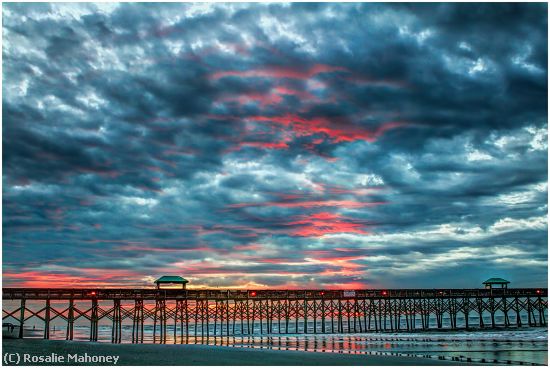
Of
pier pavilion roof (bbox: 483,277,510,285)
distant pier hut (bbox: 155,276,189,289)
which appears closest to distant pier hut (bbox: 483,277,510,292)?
pier pavilion roof (bbox: 483,277,510,285)

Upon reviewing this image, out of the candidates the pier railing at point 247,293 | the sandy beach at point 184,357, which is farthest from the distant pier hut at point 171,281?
the sandy beach at point 184,357

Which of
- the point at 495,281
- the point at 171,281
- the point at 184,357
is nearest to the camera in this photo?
the point at 184,357

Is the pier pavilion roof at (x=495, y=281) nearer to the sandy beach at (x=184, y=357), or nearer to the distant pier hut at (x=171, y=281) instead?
the distant pier hut at (x=171, y=281)

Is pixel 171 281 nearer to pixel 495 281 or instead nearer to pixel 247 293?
pixel 247 293

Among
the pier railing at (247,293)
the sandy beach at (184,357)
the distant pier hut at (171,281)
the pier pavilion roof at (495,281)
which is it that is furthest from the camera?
the pier pavilion roof at (495,281)

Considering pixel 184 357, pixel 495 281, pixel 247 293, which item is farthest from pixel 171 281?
pixel 495 281

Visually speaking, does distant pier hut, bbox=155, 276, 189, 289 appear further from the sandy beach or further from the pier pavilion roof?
the pier pavilion roof

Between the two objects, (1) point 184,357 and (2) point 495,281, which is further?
(2) point 495,281

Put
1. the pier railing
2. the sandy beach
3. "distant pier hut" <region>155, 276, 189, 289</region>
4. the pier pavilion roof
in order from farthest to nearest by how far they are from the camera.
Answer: the pier pavilion roof
"distant pier hut" <region>155, 276, 189, 289</region>
the pier railing
the sandy beach

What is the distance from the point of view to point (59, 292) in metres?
49.9

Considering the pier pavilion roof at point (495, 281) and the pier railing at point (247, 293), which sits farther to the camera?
the pier pavilion roof at point (495, 281)

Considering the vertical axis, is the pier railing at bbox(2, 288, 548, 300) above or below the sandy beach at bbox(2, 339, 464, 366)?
above

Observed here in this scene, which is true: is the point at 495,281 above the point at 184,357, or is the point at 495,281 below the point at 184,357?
above

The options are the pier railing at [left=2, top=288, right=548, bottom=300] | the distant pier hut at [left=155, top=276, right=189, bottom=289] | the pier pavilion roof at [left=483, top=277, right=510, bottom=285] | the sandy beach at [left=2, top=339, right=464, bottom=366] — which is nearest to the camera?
the sandy beach at [left=2, top=339, right=464, bottom=366]
